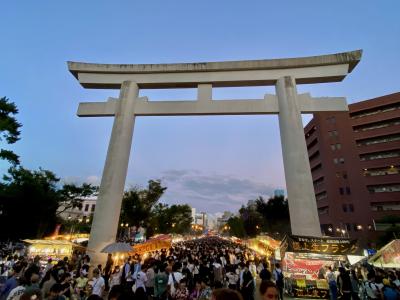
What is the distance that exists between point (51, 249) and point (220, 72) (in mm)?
12731

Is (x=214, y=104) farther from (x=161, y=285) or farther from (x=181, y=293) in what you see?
(x=181, y=293)

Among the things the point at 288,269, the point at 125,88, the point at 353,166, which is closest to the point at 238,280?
the point at 288,269

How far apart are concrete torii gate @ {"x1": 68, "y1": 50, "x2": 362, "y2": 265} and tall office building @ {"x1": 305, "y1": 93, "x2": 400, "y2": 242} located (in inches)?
1293

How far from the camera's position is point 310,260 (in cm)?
Answer: 885

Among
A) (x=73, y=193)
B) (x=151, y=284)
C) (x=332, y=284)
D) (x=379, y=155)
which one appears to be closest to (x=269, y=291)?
(x=151, y=284)

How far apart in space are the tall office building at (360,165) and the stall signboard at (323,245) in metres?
32.8

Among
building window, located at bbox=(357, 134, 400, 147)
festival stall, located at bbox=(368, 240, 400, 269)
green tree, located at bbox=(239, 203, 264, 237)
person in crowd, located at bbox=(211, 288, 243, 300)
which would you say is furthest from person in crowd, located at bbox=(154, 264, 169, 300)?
building window, located at bbox=(357, 134, 400, 147)

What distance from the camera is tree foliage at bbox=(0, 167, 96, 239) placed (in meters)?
22.2

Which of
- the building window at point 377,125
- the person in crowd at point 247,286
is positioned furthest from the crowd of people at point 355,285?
the building window at point 377,125

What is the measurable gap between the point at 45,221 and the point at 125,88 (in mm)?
21200

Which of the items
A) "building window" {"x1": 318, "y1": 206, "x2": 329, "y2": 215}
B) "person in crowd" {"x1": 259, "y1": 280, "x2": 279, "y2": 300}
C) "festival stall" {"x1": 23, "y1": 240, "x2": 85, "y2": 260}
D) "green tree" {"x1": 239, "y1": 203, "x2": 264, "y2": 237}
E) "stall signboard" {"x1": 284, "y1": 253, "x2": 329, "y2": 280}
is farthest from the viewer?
"green tree" {"x1": 239, "y1": 203, "x2": 264, "y2": 237}

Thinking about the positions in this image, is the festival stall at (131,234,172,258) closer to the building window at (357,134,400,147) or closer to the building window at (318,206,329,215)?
the building window at (318,206,329,215)

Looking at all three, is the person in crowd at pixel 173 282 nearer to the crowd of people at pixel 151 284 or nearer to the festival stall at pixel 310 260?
the crowd of people at pixel 151 284

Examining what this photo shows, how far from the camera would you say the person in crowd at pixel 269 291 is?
2.62 metres
